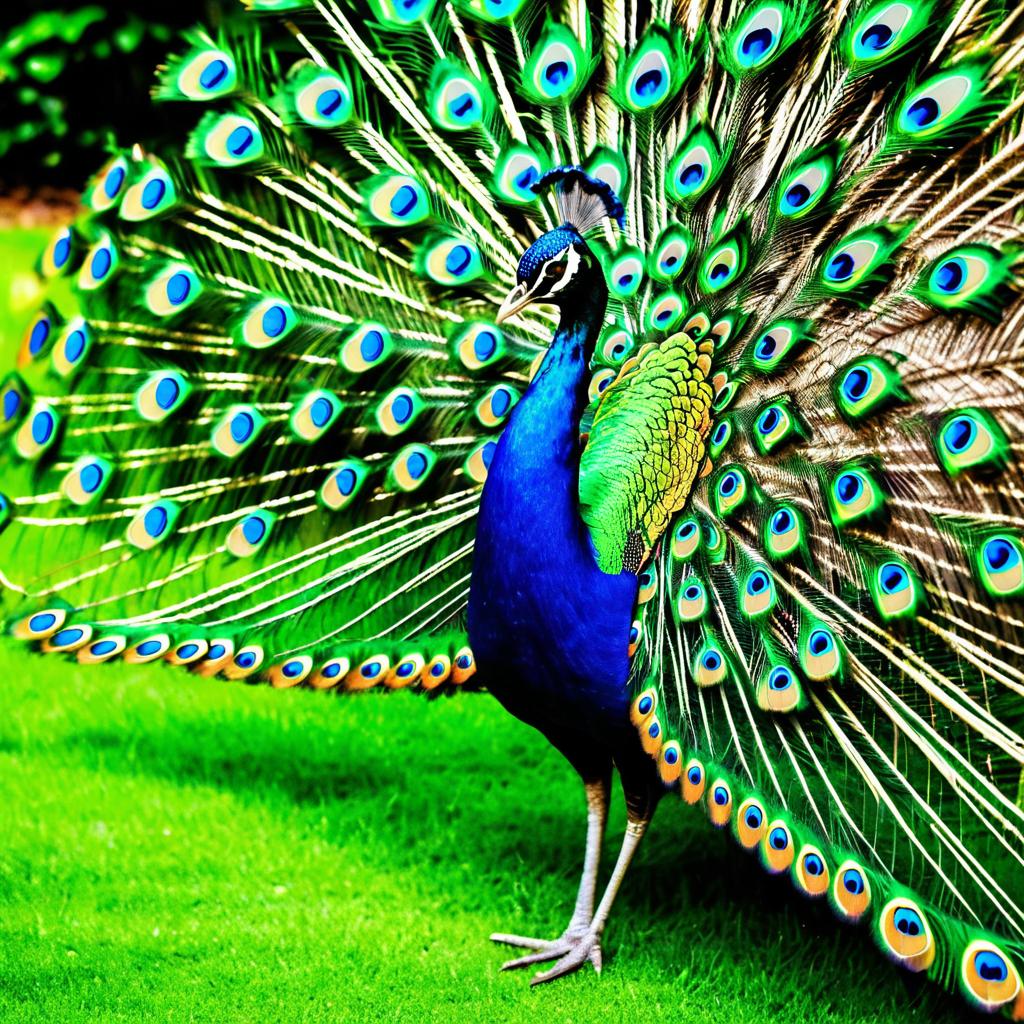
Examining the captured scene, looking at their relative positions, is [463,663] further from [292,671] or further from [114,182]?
[114,182]

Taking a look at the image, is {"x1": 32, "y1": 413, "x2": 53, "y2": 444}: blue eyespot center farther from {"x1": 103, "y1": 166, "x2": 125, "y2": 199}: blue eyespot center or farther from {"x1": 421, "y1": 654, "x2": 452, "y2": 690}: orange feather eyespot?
{"x1": 421, "y1": 654, "x2": 452, "y2": 690}: orange feather eyespot

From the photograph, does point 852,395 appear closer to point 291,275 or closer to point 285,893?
point 291,275

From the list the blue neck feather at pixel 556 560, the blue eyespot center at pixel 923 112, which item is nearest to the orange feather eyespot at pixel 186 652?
the blue neck feather at pixel 556 560

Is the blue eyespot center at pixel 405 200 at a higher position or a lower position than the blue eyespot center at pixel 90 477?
higher

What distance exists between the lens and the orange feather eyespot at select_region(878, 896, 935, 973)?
2889 mm

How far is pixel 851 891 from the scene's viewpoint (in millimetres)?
2994

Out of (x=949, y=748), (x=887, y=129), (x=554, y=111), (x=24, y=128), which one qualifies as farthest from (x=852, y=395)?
(x=24, y=128)

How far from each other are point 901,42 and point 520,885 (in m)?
2.43

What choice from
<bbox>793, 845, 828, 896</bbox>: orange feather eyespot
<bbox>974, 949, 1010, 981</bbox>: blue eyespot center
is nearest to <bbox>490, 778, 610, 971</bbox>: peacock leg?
<bbox>793, 845, 828, 896</bbox>: orange feather eyespot

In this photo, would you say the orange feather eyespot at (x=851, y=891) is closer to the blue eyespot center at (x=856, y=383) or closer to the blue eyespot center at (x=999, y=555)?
the blue eyespot center at (x=999, y=555)

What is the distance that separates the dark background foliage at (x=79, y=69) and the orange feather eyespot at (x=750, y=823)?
7.97 meters

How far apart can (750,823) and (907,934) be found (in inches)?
15.4

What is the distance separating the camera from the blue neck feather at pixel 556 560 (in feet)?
10.6

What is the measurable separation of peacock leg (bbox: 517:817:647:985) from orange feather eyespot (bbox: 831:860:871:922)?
66 centimetres
